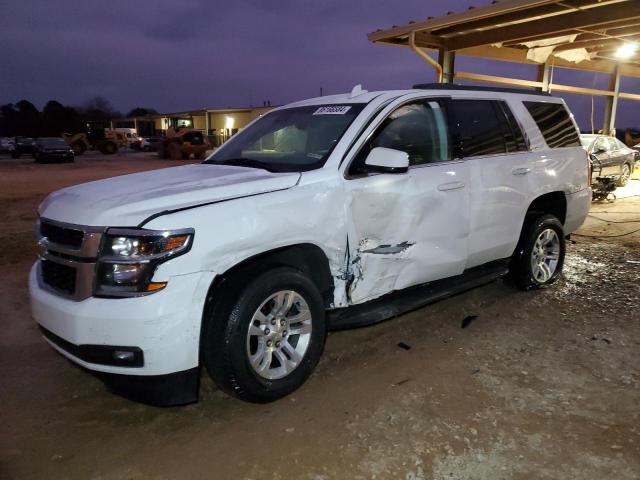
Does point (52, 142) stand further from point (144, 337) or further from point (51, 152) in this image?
point (144, 337)

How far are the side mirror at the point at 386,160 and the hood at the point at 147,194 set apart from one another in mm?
541

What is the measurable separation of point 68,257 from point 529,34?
35.0 ft

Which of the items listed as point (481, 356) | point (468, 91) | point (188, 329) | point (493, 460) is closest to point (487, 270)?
point (481, 356)

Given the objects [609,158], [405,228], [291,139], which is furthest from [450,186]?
[609,158]

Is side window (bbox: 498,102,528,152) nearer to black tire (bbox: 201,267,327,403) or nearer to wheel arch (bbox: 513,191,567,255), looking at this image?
wheel arch (bbox: 513,191,567,255)

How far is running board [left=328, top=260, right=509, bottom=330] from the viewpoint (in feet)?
11.6

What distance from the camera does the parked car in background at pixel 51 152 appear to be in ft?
94.7

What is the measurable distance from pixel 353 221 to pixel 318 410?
1.24 metres

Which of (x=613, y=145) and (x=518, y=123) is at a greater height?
(x=518, y=123)

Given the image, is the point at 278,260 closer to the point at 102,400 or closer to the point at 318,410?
the point at 318,410

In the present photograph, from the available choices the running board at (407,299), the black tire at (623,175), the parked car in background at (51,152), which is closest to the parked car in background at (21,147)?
the parked car in background at (51,152)

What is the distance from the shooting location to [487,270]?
4.59 m

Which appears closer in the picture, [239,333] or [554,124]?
[239,333]

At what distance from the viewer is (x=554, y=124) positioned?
528cm
